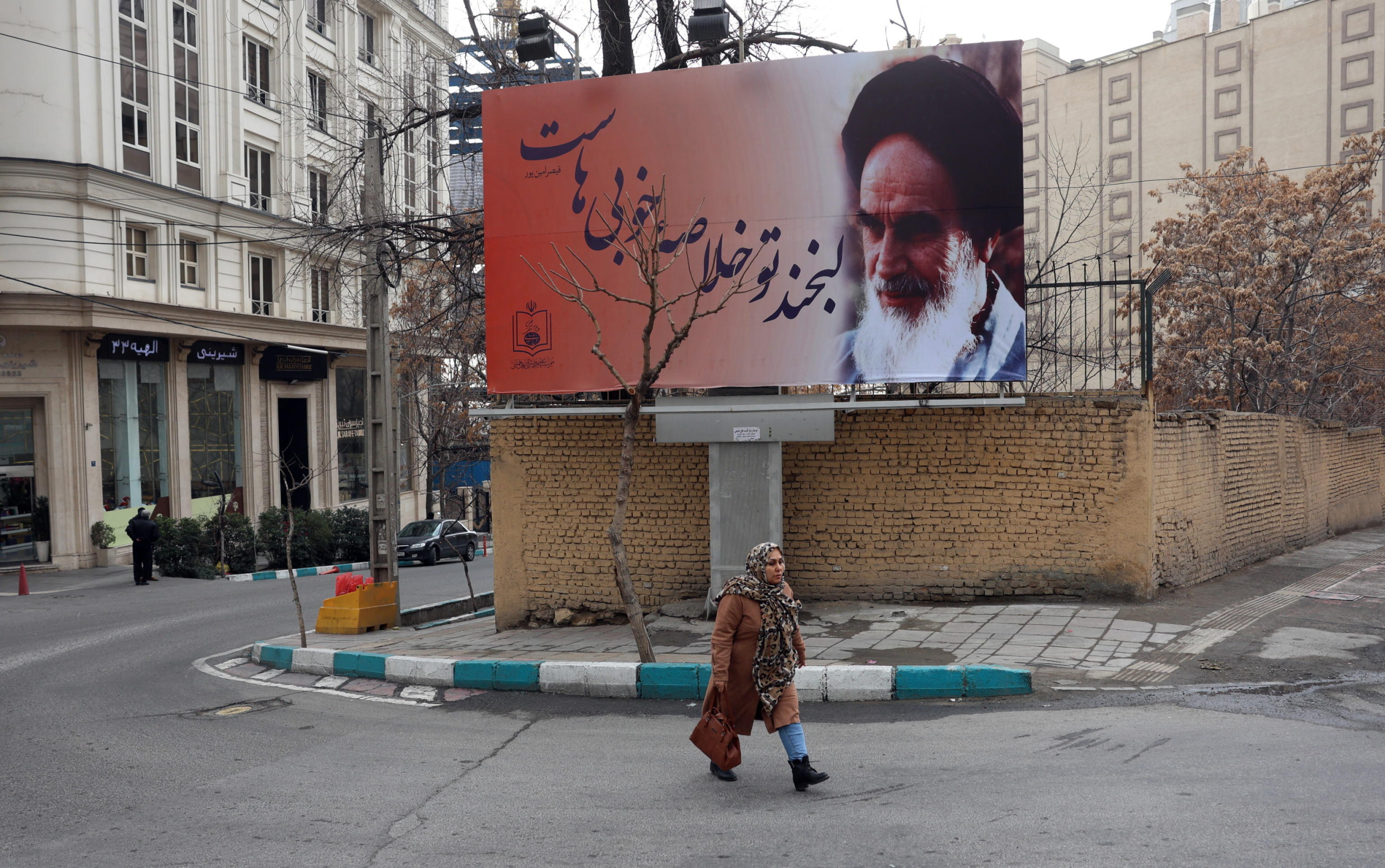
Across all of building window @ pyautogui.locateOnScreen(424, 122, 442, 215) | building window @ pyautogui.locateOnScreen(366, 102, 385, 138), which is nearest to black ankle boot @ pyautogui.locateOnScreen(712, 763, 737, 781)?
building window @ pyautogui.locateOnScreen(424, 122, 442, 215)

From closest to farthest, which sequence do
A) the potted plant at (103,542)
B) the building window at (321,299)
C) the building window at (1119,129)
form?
the potted plant at (103,542), the building window at (321,299), the building window at (1119,129)

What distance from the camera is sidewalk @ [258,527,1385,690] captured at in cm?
789

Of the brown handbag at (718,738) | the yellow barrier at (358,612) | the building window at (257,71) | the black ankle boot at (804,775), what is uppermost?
the building window at (257,71)

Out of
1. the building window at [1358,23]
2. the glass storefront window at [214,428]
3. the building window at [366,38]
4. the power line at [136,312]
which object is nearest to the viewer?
the power line at [136,312]

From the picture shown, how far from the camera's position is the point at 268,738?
7.05m

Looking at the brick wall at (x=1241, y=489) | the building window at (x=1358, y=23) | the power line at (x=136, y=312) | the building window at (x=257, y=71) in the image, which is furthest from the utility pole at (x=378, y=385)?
the building window at (x=1358, y=23)

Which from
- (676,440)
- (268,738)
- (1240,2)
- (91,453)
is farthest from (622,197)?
(1240,2)

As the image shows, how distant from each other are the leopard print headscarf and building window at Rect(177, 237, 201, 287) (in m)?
23.7

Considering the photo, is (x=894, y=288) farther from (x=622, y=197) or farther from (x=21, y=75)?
(x=21, y=75)

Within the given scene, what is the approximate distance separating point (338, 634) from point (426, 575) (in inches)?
437

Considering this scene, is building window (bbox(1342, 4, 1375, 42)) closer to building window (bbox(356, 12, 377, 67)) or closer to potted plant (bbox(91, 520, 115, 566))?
building window (bbox(356, 12, 377, 67))

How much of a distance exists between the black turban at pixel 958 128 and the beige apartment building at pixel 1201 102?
114 ft

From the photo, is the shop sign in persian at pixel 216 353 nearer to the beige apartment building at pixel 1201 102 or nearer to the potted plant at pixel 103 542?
the potted plant at pixel 103 542

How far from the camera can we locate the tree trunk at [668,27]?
13.1 meters
